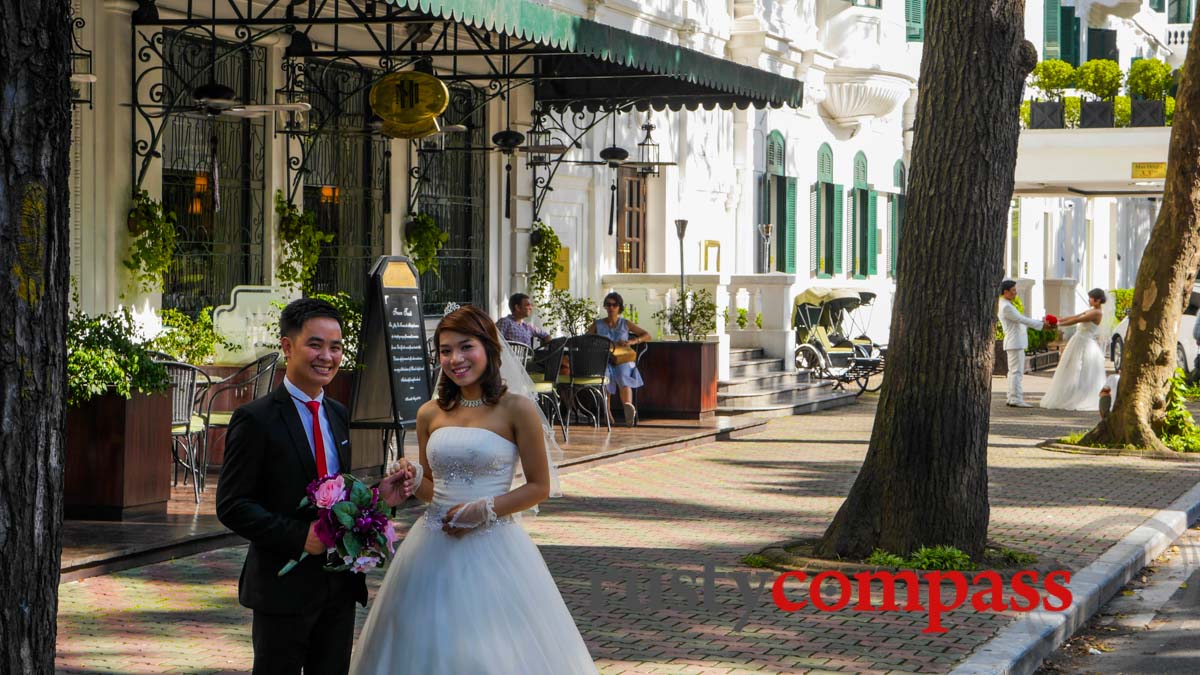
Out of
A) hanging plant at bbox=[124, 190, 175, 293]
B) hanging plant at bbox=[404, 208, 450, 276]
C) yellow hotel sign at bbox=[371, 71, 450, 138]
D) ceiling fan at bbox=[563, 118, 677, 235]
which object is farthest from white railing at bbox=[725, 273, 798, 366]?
hanging plant at bbox=[124, 190, 175, 293]

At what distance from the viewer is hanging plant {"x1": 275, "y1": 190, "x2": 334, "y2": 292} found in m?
16.7

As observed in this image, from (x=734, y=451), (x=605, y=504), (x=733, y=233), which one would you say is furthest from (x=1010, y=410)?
(x=605, y=504)

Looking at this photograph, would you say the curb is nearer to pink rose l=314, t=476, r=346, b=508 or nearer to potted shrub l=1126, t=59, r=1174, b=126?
Answer: pink rose l=314, t=476, r=346, b=508

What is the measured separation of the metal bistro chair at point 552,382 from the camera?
16.5 meters

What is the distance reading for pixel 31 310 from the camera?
340 centimetres

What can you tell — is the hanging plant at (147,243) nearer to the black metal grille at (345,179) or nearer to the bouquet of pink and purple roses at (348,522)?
the black metal grille at (345,179)

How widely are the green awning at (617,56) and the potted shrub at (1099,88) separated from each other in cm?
1166

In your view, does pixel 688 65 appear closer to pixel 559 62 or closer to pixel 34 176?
pixel 559 62

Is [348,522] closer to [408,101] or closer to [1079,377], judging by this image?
[408,101]

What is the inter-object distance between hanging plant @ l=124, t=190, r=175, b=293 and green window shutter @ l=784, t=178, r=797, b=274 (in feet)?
52.6

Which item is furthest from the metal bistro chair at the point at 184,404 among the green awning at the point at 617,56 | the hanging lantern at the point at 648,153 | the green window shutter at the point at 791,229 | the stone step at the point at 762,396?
the green window shutter at the point at 791,229

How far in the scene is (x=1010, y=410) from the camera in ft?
77.3

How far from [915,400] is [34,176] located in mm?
7427

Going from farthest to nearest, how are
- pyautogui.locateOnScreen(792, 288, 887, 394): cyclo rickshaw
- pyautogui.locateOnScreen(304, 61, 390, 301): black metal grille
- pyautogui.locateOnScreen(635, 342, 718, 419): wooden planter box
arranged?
pyautogui.locateOnScreen(792, 288, 887, 394): cyclo rickshaw, pyautogui.locateOnScreen(635, 342, 718, 419): wooden planter box, pyautogui.locateOnScreen(304, 61, 390, 301): black metal grille
